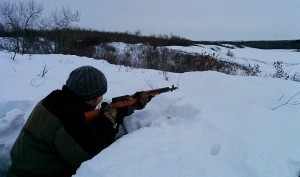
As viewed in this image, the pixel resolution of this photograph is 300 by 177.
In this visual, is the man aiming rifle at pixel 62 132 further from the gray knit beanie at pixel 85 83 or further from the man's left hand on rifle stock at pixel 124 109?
the man's left hand on rifle stock at pixel 124 109

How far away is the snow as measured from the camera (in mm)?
1990

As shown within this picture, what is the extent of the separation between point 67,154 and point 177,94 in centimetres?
148

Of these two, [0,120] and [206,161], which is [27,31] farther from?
[206,161]

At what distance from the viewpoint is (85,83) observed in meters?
2.47

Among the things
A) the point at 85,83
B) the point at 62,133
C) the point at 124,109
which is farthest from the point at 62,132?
the point at 124,109

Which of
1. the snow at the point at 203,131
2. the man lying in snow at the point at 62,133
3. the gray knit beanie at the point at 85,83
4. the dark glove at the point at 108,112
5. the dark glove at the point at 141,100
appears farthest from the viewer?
the dark glove at the point at 141,100

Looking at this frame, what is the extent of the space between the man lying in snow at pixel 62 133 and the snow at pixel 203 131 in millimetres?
274

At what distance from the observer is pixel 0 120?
362cm

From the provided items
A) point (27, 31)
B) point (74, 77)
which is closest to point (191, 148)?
point (74, 77)

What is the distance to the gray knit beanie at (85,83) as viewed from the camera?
2.46 meters

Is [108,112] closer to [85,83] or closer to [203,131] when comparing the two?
[85,83]

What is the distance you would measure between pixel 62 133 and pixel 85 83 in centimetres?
44

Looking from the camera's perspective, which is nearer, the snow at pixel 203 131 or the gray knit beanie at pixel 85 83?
the snow at pixel 203 131

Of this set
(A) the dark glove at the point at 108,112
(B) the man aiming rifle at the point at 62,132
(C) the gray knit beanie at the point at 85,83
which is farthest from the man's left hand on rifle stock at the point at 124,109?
(C) the gray knit beanie at the point at 85,83
